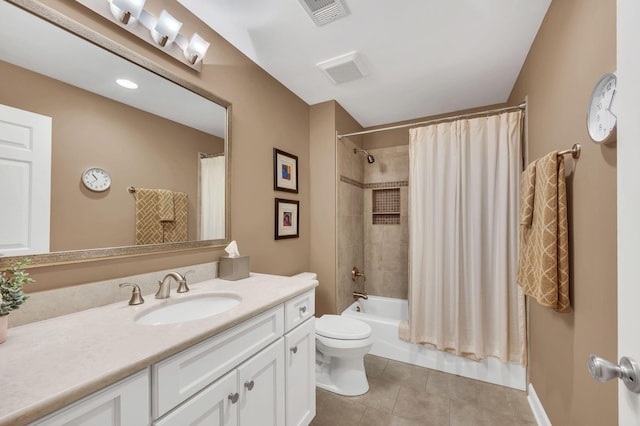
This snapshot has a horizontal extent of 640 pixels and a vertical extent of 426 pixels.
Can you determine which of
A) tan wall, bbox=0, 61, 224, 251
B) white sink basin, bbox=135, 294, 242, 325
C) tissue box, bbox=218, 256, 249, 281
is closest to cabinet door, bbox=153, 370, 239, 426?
white sink basin, bbox=135, 294, 242, 325

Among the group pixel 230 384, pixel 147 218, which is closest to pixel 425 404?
pixel 230 384

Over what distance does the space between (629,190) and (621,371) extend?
343 millimetres

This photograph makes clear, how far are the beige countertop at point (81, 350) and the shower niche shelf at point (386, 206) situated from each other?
234cm

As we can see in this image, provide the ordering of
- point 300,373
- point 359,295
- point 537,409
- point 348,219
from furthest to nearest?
point 359,295
point 348,219
point 537,409
point 300,373

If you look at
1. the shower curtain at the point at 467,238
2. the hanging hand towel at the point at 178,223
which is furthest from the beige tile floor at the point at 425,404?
the hanging hand towel at the point at 178,223

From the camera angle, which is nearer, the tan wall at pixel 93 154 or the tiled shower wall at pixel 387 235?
the tan wall at pixel 93 154

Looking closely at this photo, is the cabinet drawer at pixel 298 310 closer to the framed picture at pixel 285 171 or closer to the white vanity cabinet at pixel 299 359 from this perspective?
the white vanity cabinet at pixel 299 359

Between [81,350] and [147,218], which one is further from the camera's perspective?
[147,218]

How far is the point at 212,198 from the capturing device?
1.58 metres

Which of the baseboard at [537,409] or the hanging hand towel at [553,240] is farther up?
the hanging hand towel at [553,240]

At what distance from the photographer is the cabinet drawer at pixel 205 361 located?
2.44ft

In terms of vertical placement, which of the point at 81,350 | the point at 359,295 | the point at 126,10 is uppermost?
the point at 126,10

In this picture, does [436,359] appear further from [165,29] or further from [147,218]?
[165,29]

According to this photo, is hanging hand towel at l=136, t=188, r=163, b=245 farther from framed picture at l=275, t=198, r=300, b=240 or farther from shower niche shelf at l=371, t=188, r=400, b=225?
shower niche shelf at l=371, t=188, r=400, b=225
